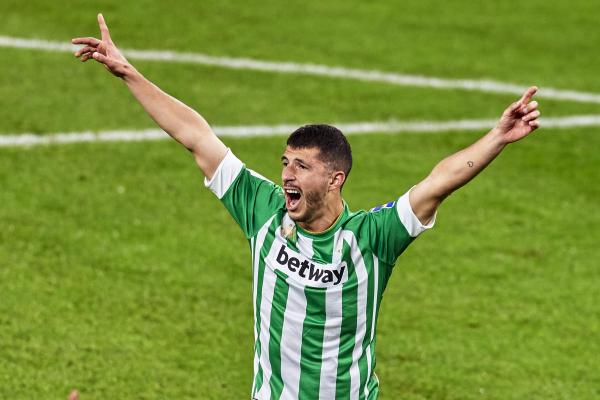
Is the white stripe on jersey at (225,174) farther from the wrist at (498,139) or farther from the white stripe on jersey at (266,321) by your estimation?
the wrist at (498,139)

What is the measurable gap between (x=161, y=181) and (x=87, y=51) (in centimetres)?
506

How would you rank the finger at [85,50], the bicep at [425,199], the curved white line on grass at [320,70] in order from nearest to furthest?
1. the bicep at [425,199]
2. the finger at [85,50]
3. the curved white line on grass at [320,70]

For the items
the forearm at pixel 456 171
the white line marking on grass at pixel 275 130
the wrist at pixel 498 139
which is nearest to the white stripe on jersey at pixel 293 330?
the forearm at pixel 456 171

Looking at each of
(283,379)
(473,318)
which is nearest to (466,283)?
(473,318)

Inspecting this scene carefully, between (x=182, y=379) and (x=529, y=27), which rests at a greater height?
(x=529, y=27)

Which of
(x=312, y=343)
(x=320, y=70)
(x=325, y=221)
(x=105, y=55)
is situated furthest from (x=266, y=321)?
(x=320, y=70)

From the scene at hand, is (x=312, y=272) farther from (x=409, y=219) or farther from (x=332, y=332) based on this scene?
(x=409, y=219)

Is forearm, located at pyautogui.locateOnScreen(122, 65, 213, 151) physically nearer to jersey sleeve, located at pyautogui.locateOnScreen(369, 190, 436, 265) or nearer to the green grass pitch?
jersey sleeve, located at pyautogui.locateOnScreen(369, 190, 436, 265)

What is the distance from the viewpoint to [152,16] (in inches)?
614

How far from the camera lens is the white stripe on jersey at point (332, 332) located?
5953 mm

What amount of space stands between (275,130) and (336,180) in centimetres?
664

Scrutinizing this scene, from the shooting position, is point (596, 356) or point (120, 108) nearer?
point (596, 356)

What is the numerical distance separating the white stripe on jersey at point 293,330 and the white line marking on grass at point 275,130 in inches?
249

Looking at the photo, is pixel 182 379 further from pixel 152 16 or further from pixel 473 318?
pixel 152 16
